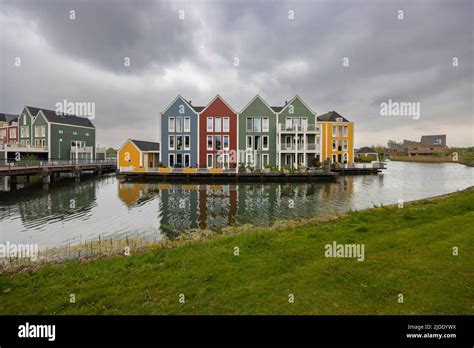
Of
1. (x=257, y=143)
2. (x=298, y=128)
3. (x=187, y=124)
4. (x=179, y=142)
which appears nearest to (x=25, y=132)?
(x=179, y=142)

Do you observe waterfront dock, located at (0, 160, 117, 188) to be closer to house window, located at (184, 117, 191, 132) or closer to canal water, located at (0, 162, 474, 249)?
canal water, located at (0, 162, 474, 249)

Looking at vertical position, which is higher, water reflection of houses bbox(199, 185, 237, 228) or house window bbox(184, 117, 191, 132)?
house window bbox(184, 117, 191, 132)

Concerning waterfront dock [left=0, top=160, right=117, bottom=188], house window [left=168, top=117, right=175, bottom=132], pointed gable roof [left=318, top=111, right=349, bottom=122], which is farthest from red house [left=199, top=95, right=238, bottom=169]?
pointed gable roof [left=318, top=111, right=349, bottom=122]

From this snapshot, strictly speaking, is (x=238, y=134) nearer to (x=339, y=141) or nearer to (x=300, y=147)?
(x=300, y=147)

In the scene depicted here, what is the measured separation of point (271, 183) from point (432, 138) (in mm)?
117162

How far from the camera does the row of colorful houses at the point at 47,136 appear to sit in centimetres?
4674

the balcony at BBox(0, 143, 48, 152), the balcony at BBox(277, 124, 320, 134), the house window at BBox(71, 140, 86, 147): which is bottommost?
the balcony at BBox(0, 143, 48, 152)

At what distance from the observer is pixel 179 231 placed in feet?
41.9

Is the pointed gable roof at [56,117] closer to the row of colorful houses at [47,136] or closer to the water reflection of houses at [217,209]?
→ the row of colorful houses at [47,136]

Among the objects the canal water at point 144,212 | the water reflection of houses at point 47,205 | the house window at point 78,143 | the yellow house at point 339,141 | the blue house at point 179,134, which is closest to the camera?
the canal water at point 144,212

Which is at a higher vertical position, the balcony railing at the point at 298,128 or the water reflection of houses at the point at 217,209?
the balcony railing at the point at 298,128

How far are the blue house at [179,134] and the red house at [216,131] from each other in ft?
3.36

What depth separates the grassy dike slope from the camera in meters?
4.43

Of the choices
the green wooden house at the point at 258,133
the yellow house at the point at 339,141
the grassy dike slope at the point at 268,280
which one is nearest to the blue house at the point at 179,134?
the green wooden house at the point at 258,133
